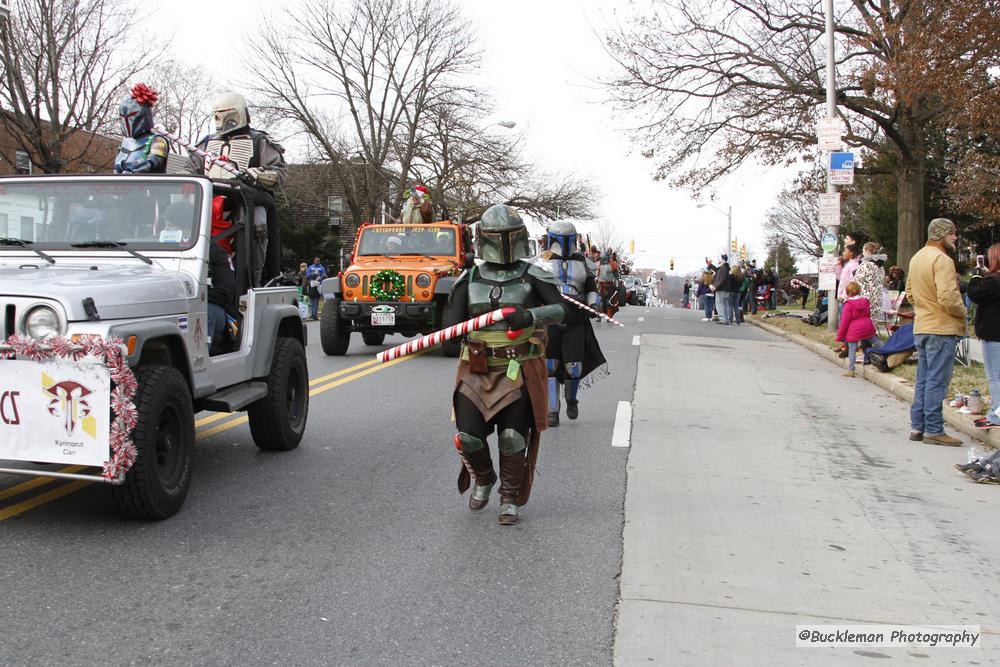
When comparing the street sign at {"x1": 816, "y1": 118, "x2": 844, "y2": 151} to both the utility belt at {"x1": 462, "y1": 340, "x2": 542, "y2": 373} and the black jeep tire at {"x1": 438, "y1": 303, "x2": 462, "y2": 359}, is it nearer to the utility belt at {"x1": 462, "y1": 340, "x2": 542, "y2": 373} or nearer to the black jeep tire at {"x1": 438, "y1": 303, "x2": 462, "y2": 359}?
the black jeep tire at {"x1": 438, "y1": 303, "x2": 462, "y2": 359}

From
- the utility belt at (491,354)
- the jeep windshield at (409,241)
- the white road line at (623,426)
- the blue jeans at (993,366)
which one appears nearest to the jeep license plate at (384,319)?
the jeep windshield at (409,241)

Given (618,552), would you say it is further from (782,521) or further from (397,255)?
(397,255)

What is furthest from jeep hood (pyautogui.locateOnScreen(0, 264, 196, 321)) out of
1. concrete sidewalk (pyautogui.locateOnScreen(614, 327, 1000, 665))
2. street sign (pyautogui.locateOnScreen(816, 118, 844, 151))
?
street sign (pyautogui.locateOnScreen(816, 118, 844, 151))

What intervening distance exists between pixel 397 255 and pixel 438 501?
32.2ft

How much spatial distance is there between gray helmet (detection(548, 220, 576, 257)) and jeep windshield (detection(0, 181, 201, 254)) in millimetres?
4050

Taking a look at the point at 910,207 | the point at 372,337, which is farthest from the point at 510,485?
the point at 910,207

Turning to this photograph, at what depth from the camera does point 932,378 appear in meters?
8.40

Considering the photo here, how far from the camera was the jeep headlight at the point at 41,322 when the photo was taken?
15.3 feet

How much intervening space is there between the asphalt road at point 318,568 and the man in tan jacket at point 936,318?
127 inches

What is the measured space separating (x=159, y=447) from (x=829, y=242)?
58.5 ft

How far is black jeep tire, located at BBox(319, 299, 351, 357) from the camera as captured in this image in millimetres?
14523

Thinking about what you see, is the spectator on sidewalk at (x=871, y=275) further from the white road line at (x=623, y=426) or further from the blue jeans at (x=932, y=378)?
the white road line at (x=623, y=426)

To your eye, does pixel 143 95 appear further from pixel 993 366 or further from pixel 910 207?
pixel 910 207

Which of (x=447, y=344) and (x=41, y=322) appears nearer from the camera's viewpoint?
(x=41, y=322)
